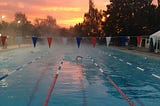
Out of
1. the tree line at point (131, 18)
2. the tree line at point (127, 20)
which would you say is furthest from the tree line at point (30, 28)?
the tree line at point (131, 18)

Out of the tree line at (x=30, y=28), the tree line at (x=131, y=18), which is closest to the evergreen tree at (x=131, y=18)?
the tree line at (x=131, y=18)

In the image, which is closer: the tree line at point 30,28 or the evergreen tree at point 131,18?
the evergreen tree at point 131,18

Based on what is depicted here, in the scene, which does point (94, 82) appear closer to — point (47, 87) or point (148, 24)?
point (47, 87)

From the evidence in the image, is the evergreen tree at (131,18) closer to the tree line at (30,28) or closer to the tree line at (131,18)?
the tree line at (131,18)

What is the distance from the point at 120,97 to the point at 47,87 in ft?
10.0

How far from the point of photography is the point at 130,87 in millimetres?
12305

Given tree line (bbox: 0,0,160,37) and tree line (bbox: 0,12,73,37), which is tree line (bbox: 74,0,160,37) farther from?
tree line (bbox: 0,12,73,37)

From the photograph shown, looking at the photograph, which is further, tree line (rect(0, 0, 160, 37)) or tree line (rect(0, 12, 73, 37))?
tree line (rect(0, 12, 73, 37))

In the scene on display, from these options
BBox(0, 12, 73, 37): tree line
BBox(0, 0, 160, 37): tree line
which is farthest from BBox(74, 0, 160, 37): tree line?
BBox(0, 12, 73, 37): tree line

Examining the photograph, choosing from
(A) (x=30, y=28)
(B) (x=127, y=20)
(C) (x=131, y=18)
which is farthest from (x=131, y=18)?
(A) (x=30, y=28)

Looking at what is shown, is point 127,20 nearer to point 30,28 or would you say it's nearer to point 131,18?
point 131,18

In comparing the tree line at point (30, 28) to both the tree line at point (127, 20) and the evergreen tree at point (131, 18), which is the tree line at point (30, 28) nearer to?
the tree line at point (127, 20)

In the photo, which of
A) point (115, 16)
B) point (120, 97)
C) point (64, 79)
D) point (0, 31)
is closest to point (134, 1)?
point (115, 16)

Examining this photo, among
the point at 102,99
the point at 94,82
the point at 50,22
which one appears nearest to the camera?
the point at 102,99
